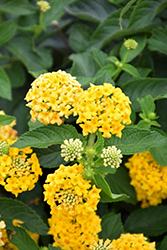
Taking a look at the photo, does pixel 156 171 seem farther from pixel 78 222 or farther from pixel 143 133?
pixel 78 222

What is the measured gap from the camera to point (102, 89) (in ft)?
3.25

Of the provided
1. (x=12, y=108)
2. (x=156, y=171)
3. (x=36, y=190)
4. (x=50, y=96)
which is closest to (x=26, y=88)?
(x=12, y=108)

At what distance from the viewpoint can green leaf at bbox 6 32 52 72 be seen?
164 centimetres

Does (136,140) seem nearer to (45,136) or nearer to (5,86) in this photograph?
(45,136)

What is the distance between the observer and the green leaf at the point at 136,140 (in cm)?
100

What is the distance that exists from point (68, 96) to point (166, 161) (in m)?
0.49

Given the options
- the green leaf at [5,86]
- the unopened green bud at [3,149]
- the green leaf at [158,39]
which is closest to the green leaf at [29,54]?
the green leaf at [5,86]

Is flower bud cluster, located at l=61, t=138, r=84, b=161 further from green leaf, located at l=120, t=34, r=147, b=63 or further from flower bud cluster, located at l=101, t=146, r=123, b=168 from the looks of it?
green leaf, located at l=120, t=34, r=147, b=63

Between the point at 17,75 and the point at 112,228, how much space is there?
41.1 inches

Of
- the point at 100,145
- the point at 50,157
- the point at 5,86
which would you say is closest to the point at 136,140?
the point at 100,145

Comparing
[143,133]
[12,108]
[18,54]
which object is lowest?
[12,108]

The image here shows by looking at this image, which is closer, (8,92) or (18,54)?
(8,92)

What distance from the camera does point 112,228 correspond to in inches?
47.7

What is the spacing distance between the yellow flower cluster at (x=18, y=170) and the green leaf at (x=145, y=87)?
563 millimetres
